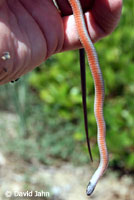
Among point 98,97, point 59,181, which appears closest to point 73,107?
point 59,181

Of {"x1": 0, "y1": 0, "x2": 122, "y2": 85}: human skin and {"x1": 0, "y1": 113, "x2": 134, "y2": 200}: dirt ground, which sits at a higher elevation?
{"x1": 0, "y1": 0, "x2": 122, "y2": 85}: human skin

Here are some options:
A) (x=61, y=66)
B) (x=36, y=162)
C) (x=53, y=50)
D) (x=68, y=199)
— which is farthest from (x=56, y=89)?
(x=53, y=50)

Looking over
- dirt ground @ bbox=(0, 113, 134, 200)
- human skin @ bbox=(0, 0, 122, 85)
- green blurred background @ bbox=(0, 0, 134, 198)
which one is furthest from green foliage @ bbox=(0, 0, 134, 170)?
human skin @ bbox=(0, 0, 122, 85)

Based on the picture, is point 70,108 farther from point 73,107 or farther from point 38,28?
point 38,28

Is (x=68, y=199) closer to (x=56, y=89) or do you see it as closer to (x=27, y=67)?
(x=56, y=89)

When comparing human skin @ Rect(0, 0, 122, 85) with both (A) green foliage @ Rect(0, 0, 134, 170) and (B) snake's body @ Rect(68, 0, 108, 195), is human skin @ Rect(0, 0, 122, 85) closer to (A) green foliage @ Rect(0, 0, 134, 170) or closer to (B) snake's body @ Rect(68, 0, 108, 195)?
(B) snake's body @ Rect(68, 0, 108, 195)

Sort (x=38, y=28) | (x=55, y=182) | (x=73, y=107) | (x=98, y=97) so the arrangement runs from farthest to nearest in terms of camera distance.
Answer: (x=73, y=107) < (x=55, y=182) < (x=38, y=28) < (x=98, y=97)

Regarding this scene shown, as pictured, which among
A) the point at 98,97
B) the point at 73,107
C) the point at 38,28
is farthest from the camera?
the point at 73,107
